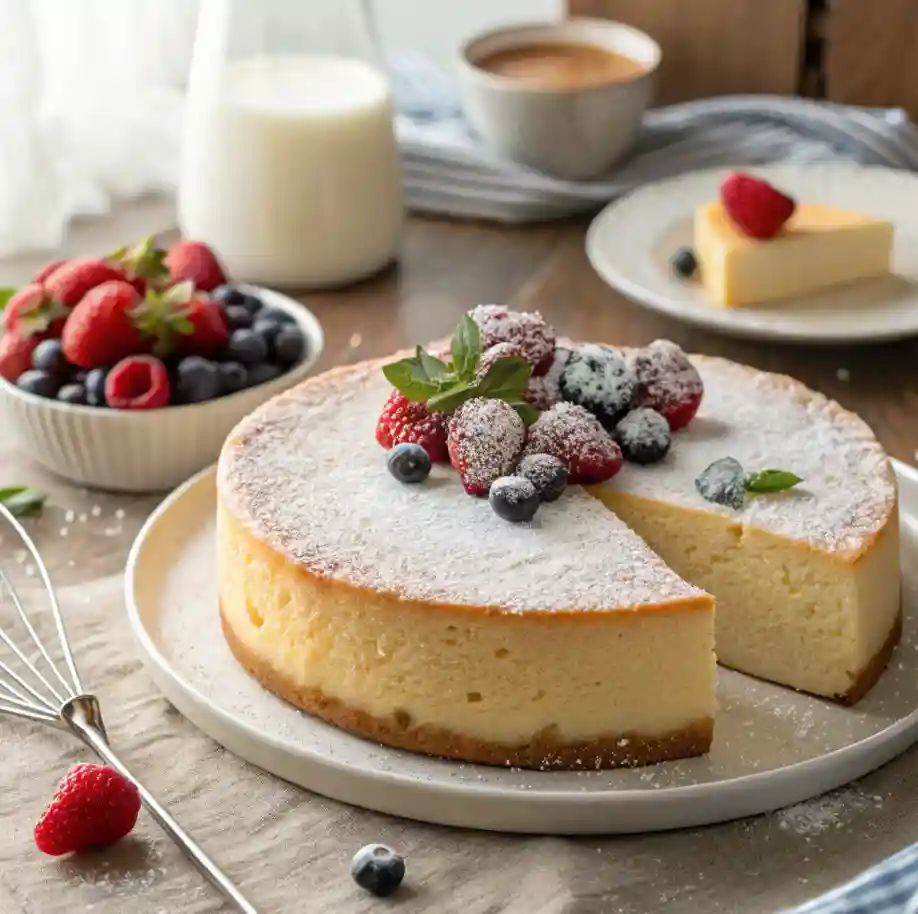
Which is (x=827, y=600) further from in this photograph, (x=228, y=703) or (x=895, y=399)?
(x=895, y=399)

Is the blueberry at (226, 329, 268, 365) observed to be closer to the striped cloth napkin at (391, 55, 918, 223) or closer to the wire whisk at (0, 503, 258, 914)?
the wire whisk at (0, 503, 258, 914)

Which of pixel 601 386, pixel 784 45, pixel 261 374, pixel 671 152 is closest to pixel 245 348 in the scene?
pixel 261 374

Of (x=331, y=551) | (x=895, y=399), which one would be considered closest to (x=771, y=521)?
(x=331, y=551)

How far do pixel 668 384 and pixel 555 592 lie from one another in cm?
40

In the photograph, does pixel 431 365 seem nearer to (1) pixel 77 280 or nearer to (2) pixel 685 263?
(1) pixel 77 280

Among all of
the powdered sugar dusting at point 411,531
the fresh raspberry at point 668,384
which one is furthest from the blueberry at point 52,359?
the fresh raspberry at point 668,384

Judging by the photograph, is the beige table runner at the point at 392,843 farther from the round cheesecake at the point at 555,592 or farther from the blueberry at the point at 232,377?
the blueberry at the point at 232,377

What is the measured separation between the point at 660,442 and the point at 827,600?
0.89 feet

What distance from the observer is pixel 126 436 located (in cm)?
214

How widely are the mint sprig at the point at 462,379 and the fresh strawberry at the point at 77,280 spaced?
63cm

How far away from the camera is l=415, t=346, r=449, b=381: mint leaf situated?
5.87 feet

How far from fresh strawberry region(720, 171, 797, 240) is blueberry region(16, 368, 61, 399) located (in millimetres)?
1149

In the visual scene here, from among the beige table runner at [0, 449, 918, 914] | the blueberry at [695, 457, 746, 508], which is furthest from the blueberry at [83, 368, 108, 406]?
the blueberry at [695, 457, 746, 508]

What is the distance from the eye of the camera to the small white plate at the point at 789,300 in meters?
2.43
